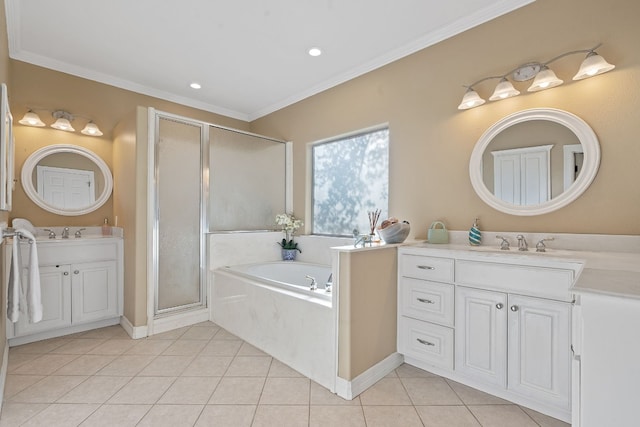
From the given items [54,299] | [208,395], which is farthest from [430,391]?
[54,299]

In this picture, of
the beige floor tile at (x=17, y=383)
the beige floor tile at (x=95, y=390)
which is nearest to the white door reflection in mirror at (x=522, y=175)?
the beige floor tile at (x=95, y=390)

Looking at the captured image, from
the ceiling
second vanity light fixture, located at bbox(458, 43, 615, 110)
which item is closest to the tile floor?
second vanity light fixture, located at bbox(458, 43, 615, 110)

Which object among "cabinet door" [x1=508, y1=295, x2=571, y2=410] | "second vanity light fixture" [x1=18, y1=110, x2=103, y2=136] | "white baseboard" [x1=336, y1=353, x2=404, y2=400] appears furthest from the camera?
"second vanity light fixture" [x1=18, y1=110, x2=103, y2=136]

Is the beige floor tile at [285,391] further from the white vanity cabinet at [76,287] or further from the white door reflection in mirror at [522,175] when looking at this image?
the white vanity cabinet at [76,287]

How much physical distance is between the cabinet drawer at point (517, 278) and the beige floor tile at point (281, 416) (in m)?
1.28

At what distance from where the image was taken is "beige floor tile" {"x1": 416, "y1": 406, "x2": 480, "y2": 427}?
1.64m

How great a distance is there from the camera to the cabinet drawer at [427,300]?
6.70ft

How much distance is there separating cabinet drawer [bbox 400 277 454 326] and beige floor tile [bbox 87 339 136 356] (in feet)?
7.81

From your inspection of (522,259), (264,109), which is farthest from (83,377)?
(264,109)

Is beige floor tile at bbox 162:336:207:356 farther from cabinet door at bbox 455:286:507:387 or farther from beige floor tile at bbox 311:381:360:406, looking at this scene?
cabinet door at bbox 455:286:507:387

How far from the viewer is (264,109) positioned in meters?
4.30

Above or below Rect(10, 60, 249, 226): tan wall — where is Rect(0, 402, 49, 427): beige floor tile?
below

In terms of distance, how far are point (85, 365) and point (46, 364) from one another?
1.00 ft

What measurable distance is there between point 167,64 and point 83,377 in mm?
2886
